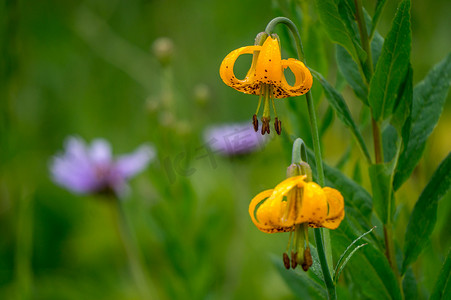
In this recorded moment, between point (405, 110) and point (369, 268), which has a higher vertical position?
point (405, 110)

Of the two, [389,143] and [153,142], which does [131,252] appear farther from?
[389,143]

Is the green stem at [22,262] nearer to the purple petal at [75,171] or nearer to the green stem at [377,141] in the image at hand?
the purple petal at [75,171]

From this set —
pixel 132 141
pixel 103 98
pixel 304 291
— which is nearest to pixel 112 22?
pixel 103 98

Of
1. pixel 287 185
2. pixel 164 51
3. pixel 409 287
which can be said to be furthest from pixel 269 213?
pixel 164 51

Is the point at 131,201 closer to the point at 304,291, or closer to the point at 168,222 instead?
the point at 168,222

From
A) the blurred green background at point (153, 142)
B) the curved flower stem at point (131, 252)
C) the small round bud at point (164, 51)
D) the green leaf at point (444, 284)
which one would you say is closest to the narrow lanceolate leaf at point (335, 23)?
the blurred green background at point (153, 142)
